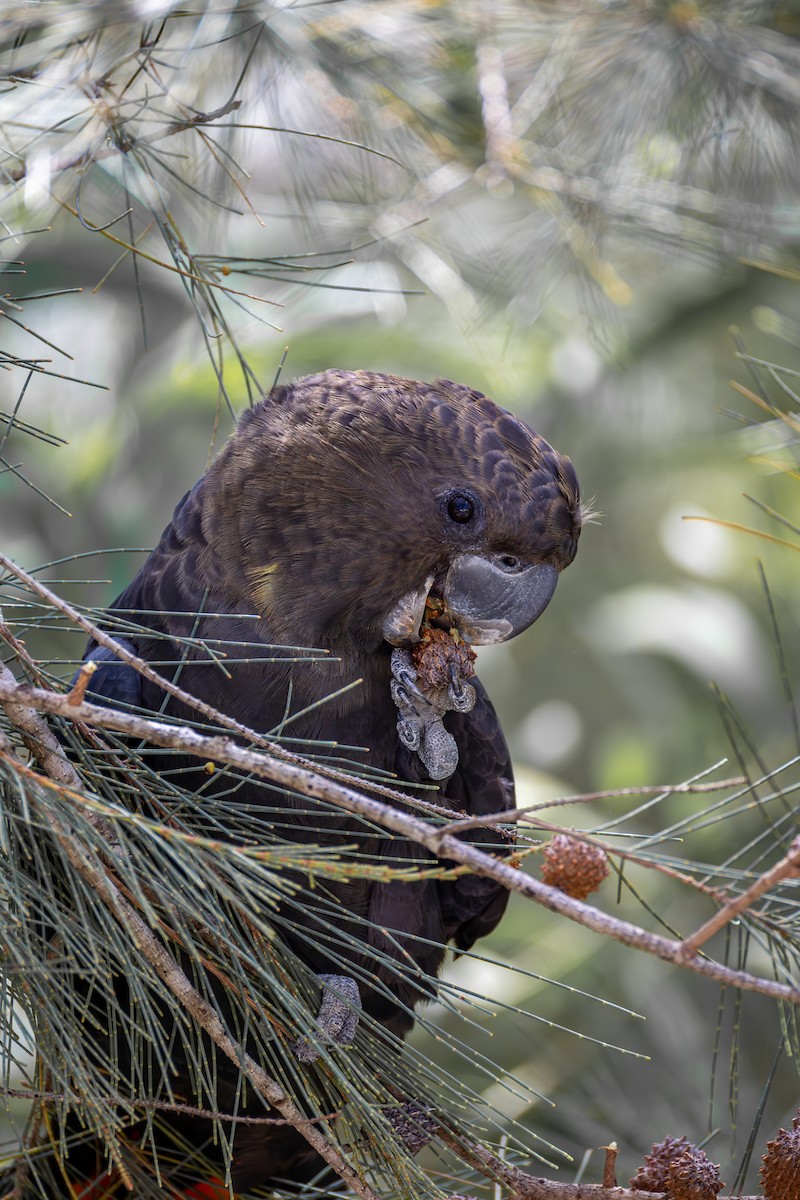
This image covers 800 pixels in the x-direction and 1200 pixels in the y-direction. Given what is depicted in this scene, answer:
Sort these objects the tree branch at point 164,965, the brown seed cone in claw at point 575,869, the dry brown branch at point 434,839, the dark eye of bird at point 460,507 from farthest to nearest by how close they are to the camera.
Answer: the dark eye of bird at point 460,507 < the brown seed cone in claw at point 575,869 < the tree branch at point 164,965 < the dry brown branch at point 434,839

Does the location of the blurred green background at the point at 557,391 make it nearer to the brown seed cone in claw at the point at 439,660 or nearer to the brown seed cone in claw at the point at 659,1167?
the brown seed cone in claw at the point at 439,660

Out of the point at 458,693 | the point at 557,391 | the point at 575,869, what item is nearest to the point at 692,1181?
the point at 575,869

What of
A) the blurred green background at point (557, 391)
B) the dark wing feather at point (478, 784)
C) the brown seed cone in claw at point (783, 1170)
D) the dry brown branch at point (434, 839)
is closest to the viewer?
the dry brown branch at point (434, 839)

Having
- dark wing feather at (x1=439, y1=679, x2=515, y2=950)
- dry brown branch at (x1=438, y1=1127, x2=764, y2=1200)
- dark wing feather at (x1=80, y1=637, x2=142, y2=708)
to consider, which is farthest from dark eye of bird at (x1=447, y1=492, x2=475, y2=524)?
dry brown branch at (x1=438, y1=1127, x2=764, y2=1200)

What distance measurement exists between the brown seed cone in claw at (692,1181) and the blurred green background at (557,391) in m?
1.21

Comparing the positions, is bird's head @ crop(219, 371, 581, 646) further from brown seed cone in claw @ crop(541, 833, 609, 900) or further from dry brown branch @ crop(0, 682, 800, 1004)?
dry brown branch @ crop(0, 682, 800, 1004)

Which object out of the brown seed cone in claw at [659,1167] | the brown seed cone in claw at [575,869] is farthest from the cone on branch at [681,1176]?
the brown seed cone in claw at [575,869]

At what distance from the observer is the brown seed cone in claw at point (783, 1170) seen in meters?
1.25

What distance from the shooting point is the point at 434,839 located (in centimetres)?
86

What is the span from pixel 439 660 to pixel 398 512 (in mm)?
244

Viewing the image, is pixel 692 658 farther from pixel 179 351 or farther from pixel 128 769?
pixel 128 769

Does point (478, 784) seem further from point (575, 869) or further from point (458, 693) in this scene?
point (575, 869)

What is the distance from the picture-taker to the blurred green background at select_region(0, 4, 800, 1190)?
260 cm

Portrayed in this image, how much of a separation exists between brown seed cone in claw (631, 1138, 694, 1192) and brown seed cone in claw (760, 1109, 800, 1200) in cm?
9
